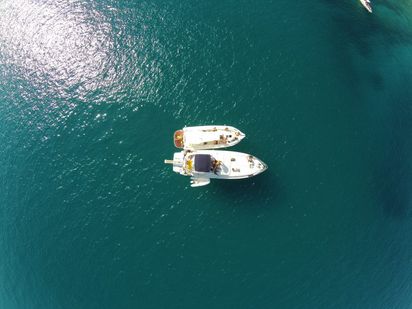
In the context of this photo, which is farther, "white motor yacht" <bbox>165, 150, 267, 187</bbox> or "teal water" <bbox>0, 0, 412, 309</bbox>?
"teal water" <bbox>0, 0, 412, 309</bbox>

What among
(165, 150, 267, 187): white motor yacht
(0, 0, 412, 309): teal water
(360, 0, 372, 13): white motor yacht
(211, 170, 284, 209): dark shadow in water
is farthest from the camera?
(360, 0, 372, 13): white motor yacht

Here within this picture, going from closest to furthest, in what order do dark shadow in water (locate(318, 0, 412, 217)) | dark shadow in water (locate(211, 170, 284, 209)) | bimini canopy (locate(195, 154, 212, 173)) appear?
bimini canopy (locate(195, 154, 212, 173)), dark shadow in water (locate(211, 170, 284, 209)), dark shadow in water (locate(318, 0, 412, 217))

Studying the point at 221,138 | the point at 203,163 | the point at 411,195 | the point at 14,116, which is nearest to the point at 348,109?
the point at 411,195

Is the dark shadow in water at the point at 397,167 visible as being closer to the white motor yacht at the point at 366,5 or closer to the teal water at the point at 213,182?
the teal water at the point at 213,182

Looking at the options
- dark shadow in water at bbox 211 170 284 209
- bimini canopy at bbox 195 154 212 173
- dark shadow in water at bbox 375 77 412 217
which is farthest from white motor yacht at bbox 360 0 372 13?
bimini canopy at bbox 195 154 212 173

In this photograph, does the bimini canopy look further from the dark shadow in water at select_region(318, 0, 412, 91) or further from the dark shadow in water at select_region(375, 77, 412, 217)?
the dark shadow in water at select_region(318, 0, 412, 91)

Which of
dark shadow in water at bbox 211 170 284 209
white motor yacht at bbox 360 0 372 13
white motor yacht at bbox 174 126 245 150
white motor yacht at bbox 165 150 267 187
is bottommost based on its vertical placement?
dark shadow in water at bbox 211 170 284 209

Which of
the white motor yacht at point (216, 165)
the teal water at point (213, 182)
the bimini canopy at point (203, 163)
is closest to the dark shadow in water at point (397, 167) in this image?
the teal water at point (213, 182)
